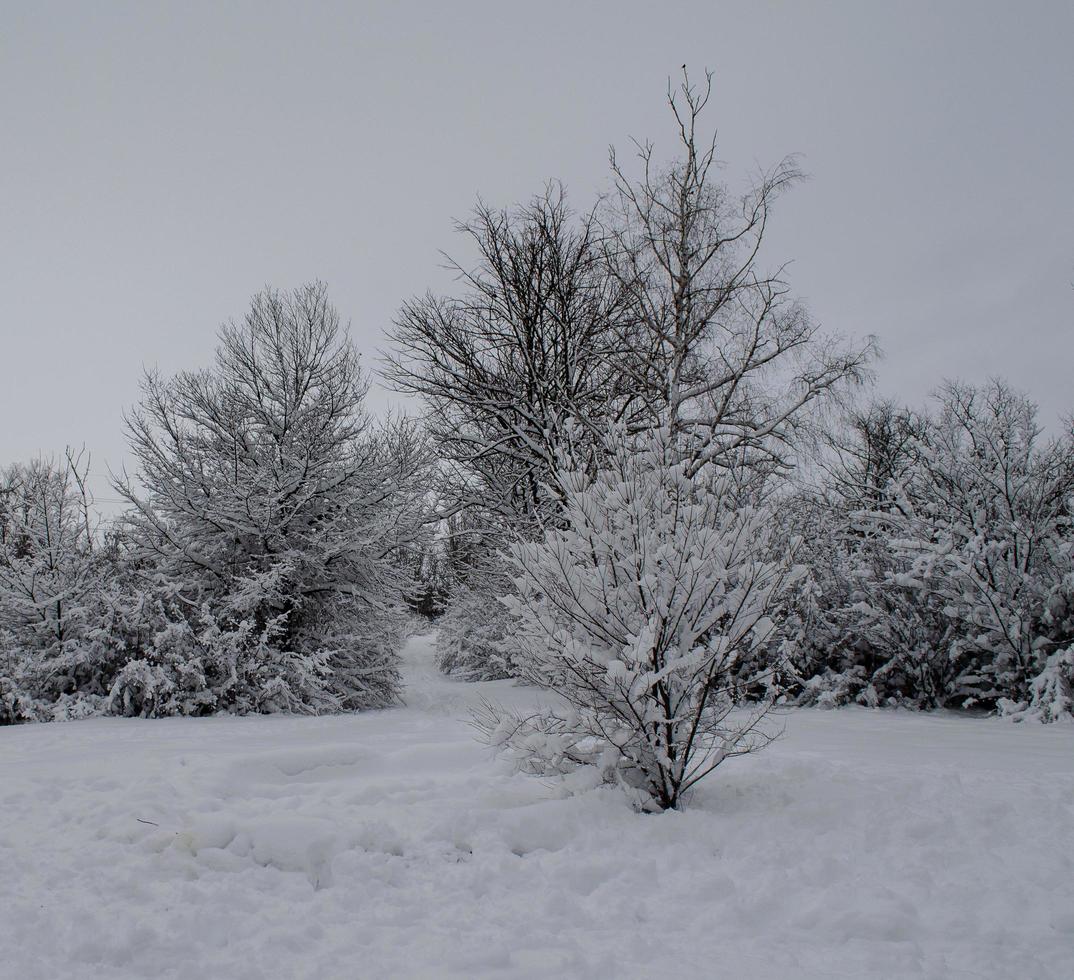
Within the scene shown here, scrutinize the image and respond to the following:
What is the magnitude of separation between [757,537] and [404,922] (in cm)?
269

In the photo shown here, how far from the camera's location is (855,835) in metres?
3.19

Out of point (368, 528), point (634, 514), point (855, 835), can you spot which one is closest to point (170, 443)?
point (368, 528)

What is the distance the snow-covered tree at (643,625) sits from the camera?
3580mm

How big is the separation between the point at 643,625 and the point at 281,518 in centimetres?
767

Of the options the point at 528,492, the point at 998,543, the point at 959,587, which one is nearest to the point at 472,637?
the point at 528,492

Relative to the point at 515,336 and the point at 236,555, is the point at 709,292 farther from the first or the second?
the point at 236,555

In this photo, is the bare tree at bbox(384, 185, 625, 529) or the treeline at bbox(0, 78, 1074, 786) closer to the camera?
the treeline at bbox(0, 78, 1074, 786)

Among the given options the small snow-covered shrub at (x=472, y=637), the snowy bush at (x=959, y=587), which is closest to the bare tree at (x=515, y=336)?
the small snow-covered shrub at (x=472, y=637)

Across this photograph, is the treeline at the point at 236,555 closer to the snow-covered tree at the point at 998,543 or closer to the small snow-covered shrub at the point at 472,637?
the small snow-covered shrub at the point at 472,637

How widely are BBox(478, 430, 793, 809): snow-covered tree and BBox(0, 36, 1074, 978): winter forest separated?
0.02 meters

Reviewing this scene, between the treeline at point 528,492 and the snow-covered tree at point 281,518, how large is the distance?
5 cm

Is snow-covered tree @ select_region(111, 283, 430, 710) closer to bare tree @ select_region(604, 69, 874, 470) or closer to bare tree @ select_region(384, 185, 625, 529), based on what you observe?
bare tree @ select_region(384, 185, 625, 529)

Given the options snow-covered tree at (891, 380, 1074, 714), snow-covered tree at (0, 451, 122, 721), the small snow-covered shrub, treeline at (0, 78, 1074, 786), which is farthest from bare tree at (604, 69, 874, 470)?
snow-covered tree at (0, 451, 122, 721)

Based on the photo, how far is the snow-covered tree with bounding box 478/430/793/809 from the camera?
358 cm
